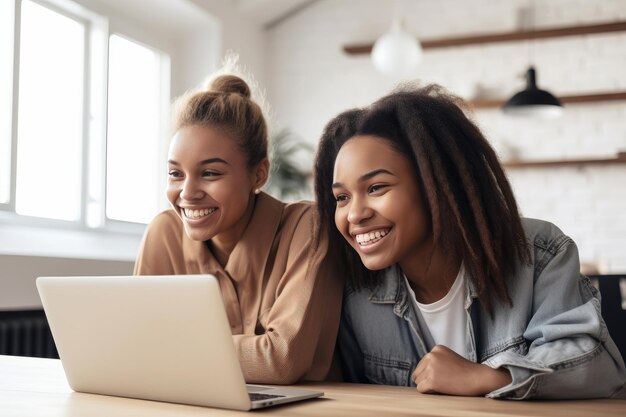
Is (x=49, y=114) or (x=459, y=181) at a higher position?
(x=49, y=114)

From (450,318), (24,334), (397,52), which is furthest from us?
(397,52)

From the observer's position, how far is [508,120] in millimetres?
5234

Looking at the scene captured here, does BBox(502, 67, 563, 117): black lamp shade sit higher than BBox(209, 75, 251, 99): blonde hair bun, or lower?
higher

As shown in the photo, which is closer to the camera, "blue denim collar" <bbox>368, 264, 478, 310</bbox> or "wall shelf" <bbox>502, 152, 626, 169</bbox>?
"blue denim collar" <bbox>368, 264, 478, 310</bbox>

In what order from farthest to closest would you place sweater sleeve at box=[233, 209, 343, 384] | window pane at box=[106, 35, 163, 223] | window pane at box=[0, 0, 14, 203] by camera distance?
window pane at box=[106, 35, 163, 223] < window pane at box=[0, 0, 14, 203] < sweater sleeve at box=[233, 209, 343, 384]

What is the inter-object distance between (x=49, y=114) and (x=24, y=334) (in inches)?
46.7

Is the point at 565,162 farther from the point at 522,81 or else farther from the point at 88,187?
the point at 88,187

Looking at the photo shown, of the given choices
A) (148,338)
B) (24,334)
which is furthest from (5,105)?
(148,338)

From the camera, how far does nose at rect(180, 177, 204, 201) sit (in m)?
1.69

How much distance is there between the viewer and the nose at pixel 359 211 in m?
1.45

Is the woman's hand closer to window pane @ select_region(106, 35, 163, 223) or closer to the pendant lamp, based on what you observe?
window pane @ select_region(106, 35, 163, 223)

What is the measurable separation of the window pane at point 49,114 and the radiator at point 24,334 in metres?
0.60

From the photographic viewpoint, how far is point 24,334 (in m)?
3.29

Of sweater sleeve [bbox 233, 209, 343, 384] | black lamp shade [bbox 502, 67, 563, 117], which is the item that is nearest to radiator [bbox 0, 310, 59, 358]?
sweater sleeve [bbox 233, 209, 343, 384]
